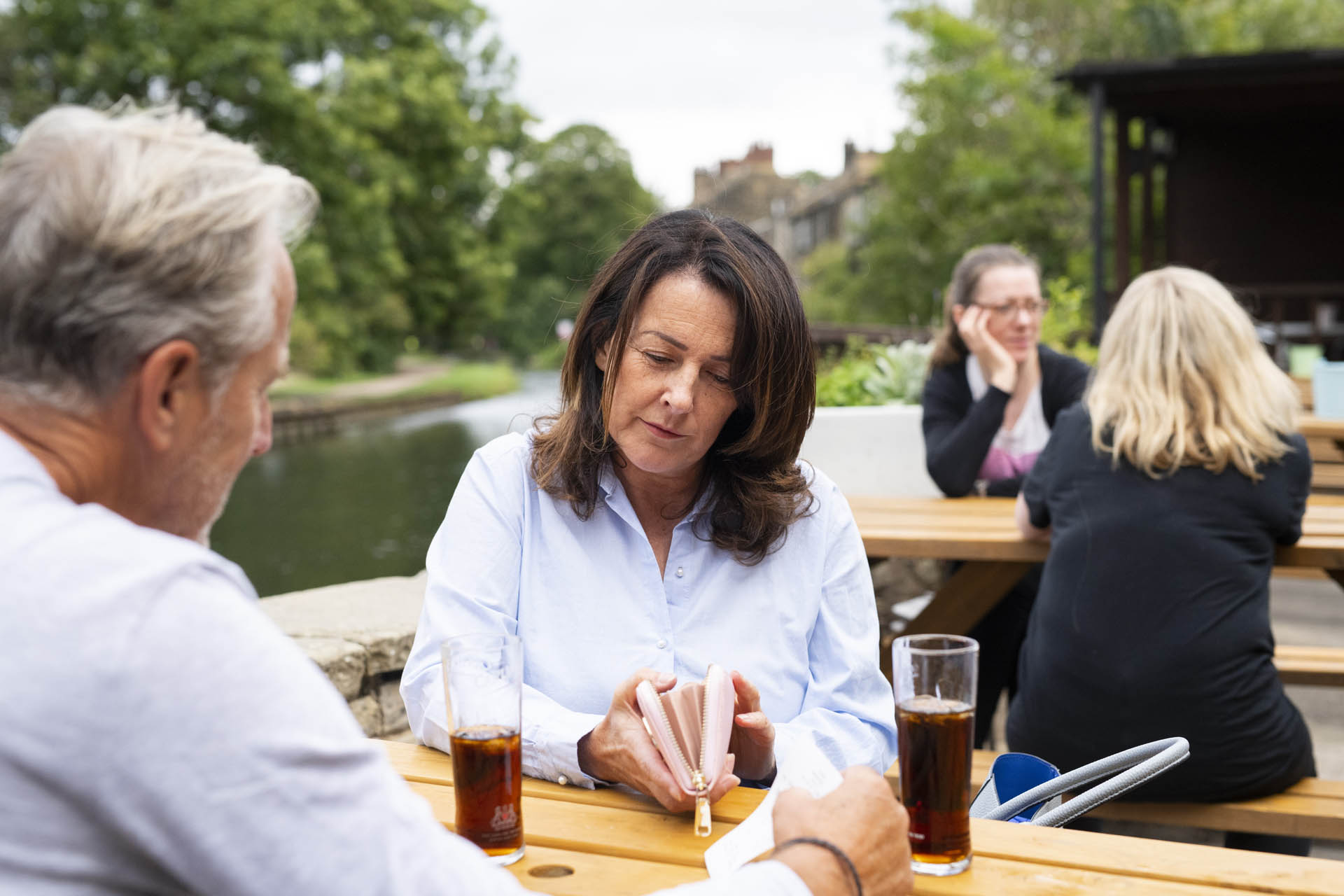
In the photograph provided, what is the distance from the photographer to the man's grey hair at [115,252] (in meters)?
0.84

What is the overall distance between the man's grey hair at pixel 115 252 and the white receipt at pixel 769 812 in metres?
0.65

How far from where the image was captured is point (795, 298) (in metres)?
1.89

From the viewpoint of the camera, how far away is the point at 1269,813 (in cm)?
230

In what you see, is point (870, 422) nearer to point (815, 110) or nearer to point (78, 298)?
point (78, 298)

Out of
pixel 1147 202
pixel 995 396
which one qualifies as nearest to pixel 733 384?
pixel 995 396

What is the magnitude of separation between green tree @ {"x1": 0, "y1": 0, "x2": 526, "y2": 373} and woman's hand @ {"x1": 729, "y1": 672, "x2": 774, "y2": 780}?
12.4 metres

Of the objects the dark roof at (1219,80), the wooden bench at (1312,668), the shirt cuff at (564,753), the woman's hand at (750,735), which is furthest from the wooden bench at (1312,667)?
the dark roof at (1219,80)

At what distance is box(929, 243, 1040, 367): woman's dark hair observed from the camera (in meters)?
3.74

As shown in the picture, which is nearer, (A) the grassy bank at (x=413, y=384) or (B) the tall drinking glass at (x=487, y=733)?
(B) the tall drinking glass at (x=487, y=733)

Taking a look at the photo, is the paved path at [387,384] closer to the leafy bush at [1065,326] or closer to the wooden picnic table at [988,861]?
the leafy bush at [1065,326]

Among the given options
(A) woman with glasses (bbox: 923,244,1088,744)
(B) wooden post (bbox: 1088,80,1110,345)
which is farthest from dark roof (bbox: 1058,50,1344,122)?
(A) woman with glasses (bbox: 923,244,1088,744)

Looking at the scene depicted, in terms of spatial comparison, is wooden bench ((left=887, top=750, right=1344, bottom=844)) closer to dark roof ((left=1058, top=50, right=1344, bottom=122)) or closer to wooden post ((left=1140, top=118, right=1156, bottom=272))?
dark roof ((left=1058, top=50, right=1344, bottom=122))

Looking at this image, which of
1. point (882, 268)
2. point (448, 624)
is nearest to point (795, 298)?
point (448, 624)

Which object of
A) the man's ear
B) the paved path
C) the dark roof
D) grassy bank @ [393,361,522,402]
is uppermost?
the dark roof
